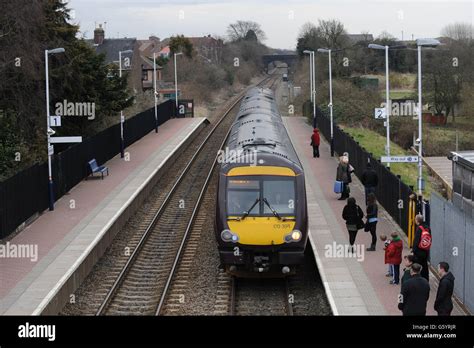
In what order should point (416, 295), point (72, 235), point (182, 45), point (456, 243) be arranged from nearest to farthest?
point (416, 295), point (456, 243), point (72, 235), point (182, 45)

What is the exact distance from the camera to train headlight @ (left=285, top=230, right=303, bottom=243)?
16.8 meters

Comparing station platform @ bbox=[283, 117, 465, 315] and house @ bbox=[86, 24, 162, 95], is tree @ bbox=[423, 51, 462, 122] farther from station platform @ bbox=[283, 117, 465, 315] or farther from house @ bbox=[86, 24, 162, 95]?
station platform @ bbox=[283, 117, 465, 315]

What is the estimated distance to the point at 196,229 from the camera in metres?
23.6

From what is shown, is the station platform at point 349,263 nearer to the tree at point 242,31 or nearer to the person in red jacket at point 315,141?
the person in red jacket at point 315,141

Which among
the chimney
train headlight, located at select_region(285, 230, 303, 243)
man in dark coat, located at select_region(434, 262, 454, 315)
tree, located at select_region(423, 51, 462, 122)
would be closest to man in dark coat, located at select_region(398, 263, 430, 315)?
man in dark coat, located at select_region(434, 262, 454, 315)

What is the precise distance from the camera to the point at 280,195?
17484mm

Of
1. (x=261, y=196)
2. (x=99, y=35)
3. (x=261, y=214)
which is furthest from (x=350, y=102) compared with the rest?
(x=99, y=35)

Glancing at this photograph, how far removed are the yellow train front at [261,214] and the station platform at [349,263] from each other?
1.18m

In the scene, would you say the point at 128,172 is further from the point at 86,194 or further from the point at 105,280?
the point at 105,280

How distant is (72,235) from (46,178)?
4446 mm

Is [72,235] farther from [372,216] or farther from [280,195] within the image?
[372,216]

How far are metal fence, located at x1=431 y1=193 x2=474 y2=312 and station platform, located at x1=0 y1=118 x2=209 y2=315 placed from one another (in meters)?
8.32

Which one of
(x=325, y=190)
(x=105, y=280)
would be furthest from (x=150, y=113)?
(x=105, y=280)

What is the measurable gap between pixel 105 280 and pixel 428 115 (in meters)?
50.1
